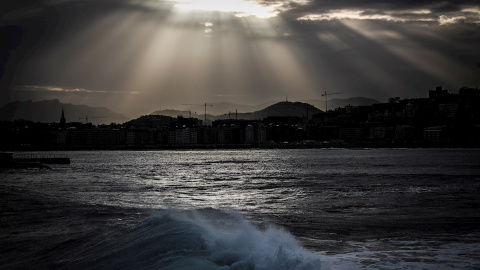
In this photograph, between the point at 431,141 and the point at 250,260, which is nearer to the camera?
the point at 250,260

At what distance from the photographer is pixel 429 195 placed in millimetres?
26188

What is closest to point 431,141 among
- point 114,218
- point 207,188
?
point 207,188

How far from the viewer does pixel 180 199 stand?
25.6 metres

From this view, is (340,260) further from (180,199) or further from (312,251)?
(180,199)

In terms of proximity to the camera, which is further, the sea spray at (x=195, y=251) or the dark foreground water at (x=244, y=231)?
the dark foreground water at (x=244, y=231)

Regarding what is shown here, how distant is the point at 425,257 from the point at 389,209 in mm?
9306

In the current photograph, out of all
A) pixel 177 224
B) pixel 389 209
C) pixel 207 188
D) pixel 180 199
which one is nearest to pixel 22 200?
pixel 180 199

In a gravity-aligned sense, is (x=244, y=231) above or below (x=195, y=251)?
above

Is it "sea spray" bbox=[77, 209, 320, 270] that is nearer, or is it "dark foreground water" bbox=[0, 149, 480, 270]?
"sea spray" bbox=[77, 209, 320, 270]

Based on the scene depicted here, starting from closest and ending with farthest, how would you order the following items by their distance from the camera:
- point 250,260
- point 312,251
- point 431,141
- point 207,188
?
point 250,260
point 312,251
point 207,188
point 431,141

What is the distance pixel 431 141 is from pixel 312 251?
179 meters

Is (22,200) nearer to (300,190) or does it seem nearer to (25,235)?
(25,235)

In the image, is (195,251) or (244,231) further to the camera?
(244,231)

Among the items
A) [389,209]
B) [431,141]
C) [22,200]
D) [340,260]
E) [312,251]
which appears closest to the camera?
[340,260]
